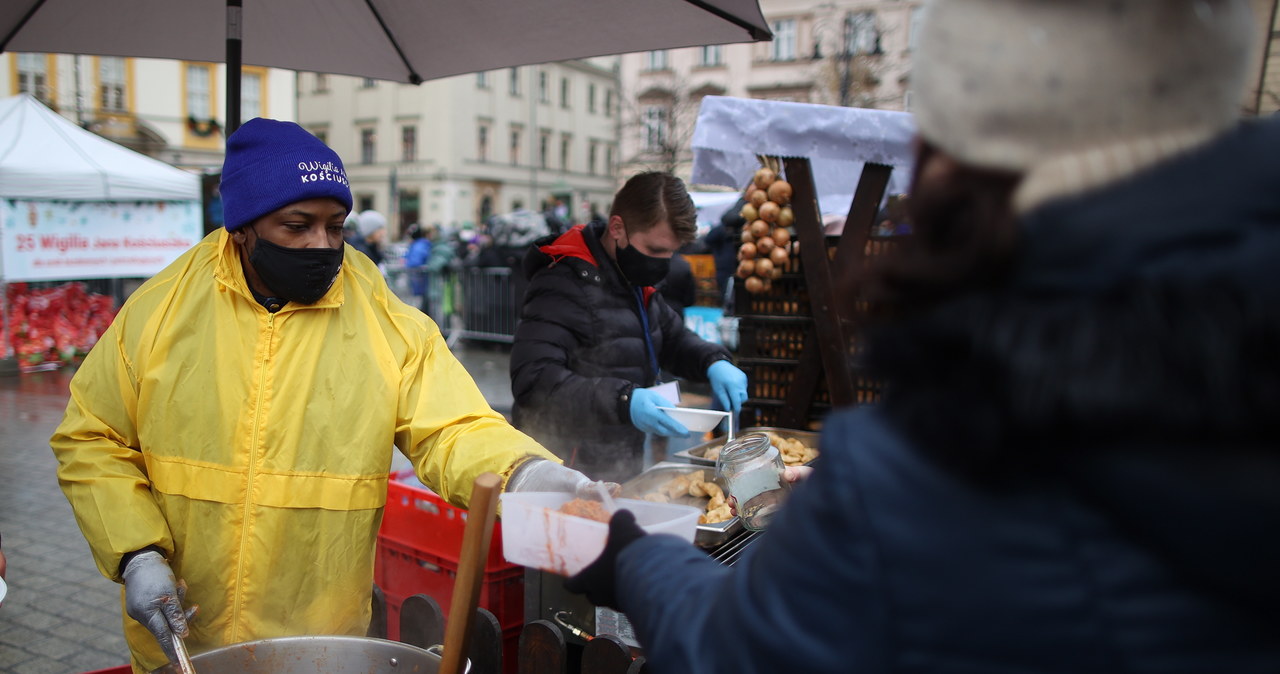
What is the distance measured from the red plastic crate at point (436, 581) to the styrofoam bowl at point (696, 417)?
0.79 metres

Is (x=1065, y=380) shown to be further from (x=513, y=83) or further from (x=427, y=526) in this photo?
(x=513, y=83)

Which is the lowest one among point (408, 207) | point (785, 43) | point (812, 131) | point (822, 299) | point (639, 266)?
point (822, 299)

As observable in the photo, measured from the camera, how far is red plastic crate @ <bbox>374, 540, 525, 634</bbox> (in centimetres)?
299

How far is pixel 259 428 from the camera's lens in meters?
1.95

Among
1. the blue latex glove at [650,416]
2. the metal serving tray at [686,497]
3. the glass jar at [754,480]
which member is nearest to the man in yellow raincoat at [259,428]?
the metal serving tray at [686,497]

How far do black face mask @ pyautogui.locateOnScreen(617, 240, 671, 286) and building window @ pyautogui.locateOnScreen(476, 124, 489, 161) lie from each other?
44.1 m

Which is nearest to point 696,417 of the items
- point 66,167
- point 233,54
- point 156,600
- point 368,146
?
point 156,600

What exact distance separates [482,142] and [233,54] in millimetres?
44997

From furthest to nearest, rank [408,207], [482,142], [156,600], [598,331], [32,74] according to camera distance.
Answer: [482,142], [408,207], [32,74], [598,331], [156,600]

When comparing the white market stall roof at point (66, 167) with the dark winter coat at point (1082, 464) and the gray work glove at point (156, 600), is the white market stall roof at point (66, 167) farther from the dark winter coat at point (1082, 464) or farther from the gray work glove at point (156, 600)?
the dark winter coat at point (1082, 464)

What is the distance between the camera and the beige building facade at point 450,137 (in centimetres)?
4362

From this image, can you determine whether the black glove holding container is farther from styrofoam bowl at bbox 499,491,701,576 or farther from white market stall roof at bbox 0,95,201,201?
white market stall roof at bbox 0,95,201,201

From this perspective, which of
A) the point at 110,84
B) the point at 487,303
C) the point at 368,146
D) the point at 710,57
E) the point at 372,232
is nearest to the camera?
the point at 487,303

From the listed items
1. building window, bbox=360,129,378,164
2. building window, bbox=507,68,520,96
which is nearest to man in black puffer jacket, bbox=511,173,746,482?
building window, bbox=360,129,378,164
